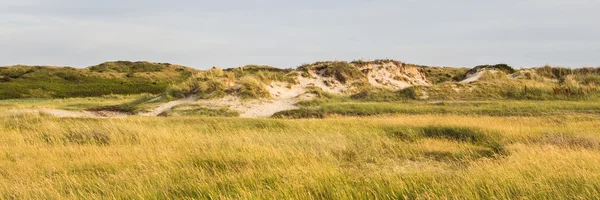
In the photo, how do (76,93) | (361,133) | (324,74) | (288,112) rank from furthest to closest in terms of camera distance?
(76,93) → (324,74) → (288,112) → (361,133)

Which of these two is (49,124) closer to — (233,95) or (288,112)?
(288,112)

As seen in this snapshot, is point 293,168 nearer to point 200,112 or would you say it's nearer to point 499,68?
point 200,112

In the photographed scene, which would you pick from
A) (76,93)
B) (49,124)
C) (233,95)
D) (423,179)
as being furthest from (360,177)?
(76,93)

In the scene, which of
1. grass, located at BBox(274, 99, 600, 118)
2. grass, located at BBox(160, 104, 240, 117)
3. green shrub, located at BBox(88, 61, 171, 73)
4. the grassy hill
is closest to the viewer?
grass, located at BBox(274, 99, 600, 118)

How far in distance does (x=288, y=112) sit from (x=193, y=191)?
59.9 ft

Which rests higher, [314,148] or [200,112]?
[314,148]

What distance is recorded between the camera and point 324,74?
117ft

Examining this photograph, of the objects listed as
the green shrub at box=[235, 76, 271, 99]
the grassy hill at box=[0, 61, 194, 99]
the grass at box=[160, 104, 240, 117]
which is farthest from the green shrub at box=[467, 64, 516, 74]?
the grassy hill at box=[0, 61, 194, 99]

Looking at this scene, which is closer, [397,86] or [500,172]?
[500,172]

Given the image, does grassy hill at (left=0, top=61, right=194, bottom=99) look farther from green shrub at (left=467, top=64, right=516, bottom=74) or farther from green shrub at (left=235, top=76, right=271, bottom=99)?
green shrub at (left=467, top=64, right=516, bottom=74)

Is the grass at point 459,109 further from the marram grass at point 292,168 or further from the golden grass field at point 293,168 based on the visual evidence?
the golden grass field at point 293,168

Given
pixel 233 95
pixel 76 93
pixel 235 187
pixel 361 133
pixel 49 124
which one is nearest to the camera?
pixel 235 187

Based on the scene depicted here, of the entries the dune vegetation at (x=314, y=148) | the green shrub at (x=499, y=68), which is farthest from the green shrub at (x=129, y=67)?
the green shrub at (x=499, y=68)

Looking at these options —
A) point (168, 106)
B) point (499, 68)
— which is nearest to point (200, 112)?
point (168, 106)
